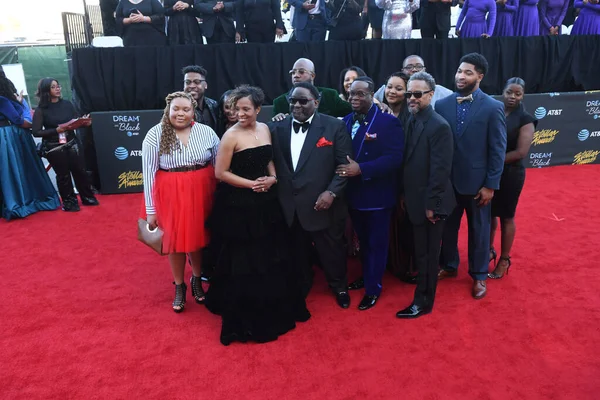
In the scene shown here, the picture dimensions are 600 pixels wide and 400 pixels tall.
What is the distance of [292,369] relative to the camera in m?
2.87

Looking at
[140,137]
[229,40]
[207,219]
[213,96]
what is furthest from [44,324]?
[229,40]

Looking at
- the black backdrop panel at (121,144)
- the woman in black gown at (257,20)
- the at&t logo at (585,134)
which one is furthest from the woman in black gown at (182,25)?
the at&t logo at (585,134)

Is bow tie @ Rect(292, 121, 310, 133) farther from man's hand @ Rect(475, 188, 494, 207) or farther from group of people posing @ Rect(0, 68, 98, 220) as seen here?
group of people posing @ Rect(0, 68, 98, 220)

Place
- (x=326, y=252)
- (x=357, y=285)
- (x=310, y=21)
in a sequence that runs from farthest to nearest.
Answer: (x=310, y=21), (x=357, y=285), (x=326, y=252)

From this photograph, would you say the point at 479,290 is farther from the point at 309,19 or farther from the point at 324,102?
the point at 309,19

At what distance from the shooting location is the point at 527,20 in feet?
26.0

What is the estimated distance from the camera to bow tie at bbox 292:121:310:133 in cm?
329

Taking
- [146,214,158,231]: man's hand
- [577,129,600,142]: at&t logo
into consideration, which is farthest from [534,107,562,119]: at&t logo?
[146,214,158,231]: man's hand

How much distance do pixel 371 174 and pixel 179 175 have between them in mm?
1344

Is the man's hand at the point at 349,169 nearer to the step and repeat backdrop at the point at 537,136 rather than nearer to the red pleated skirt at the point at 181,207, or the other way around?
the red pleated skirt at the point at 181,207

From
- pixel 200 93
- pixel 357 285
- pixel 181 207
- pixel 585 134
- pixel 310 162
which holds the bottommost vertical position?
pixel 357 285

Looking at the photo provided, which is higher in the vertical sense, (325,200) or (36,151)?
(325,200)

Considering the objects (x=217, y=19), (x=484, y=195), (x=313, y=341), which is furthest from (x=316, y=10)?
(x=313, y=341)

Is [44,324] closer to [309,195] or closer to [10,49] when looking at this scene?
[309,195]
